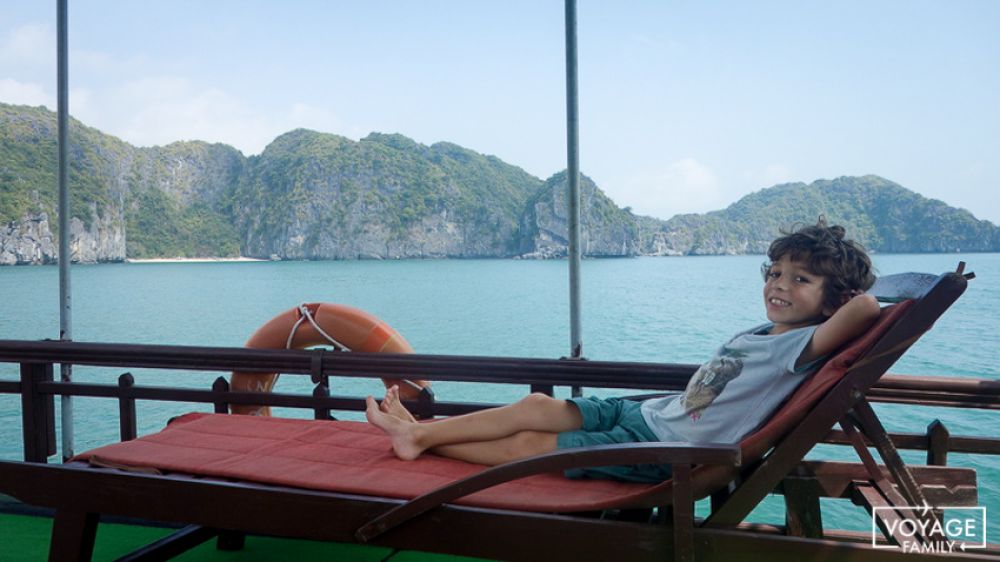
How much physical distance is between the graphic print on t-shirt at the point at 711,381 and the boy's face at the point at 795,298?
0.13 m

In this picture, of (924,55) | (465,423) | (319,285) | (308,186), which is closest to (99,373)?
(465,423)

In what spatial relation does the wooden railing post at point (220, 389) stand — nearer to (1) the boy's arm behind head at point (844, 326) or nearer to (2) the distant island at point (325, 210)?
(1) the boy's arm behind head at point (844, 326)

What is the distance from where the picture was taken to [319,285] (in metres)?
49.8

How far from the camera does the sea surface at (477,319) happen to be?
12.5 metres

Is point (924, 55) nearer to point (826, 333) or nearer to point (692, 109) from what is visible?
point (692, 109)

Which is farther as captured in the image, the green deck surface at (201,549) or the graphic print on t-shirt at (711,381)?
the green deck surface at (201,549)

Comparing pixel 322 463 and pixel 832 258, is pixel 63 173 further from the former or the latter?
pixel 832 258

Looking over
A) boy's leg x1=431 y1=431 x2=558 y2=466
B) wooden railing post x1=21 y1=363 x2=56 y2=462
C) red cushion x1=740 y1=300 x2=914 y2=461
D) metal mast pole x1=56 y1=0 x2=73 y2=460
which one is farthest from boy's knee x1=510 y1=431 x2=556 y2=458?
metal mast pole x1=56 y1=0 x2=73 y2=460

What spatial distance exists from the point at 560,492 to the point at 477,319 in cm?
2866

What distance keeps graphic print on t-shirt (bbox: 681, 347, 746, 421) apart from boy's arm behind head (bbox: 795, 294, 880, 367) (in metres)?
0.19

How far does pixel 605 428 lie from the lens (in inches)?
74.9

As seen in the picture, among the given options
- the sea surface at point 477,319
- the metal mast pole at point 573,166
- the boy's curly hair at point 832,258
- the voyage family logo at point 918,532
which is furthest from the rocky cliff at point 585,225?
the voyage family logo at point 918,532

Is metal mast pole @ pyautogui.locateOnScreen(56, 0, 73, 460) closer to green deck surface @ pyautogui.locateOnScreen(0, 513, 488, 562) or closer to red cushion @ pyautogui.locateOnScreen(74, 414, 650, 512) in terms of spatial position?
green deck surface @ pyautogui.locateOnScreen(0, 513, 488, 562)

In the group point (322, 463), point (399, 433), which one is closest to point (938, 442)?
point (399, 433)
